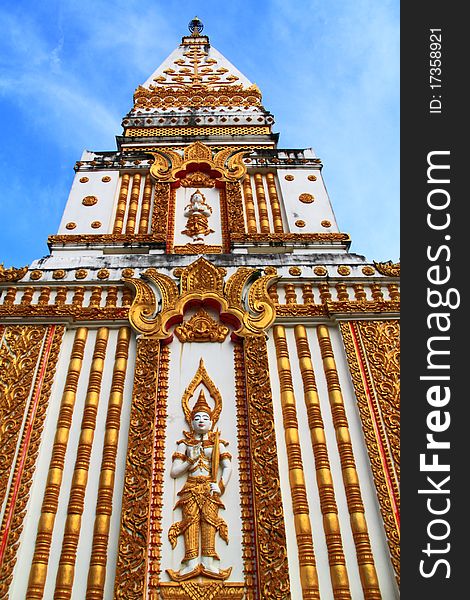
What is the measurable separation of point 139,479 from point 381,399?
296 cm

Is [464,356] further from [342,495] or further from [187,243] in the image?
[187,243]

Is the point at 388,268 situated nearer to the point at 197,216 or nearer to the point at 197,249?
the point at 197,249

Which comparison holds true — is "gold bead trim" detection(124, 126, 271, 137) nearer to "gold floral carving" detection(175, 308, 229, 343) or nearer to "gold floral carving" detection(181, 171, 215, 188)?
"gold floral carving" detection(181, 171, 215, 188)

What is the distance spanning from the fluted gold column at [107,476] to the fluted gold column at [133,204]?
9.60 feet

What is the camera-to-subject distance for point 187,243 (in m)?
9.92

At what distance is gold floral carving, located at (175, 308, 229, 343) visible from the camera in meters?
7.82

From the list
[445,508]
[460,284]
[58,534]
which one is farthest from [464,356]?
[58,534]

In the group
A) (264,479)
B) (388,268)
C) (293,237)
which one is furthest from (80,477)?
(293,237)

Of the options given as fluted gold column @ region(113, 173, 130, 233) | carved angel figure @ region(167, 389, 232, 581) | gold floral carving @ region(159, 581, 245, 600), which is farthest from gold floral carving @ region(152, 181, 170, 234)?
gold floral carving @ region(159, 581, 245, 600)

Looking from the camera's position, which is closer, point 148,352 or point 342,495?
point 342,495

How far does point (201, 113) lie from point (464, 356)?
9.74m

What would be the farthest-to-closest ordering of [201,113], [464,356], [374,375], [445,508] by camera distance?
[201,113] → [374,375] → [464,356] → [445,508]

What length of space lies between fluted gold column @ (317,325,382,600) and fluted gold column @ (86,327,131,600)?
2.48 m

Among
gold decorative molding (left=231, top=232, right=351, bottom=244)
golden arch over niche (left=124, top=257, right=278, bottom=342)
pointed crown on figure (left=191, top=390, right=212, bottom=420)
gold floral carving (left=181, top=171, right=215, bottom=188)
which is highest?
gold floral carving (left=181, top=171, right=215, bottom=188)
